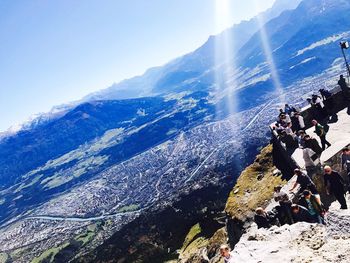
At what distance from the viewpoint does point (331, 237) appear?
47.2 feet

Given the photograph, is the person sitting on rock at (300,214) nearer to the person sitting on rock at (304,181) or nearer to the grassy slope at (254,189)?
the person sitting on rock at (304,181)

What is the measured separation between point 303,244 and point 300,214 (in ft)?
15.4

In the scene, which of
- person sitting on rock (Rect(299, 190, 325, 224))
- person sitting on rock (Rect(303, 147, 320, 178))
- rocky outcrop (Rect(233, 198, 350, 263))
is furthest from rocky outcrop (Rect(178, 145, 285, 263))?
rocky outcrop (Rect(233, 198, 350, 263))

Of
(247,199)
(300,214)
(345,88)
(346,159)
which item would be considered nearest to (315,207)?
(300,214)

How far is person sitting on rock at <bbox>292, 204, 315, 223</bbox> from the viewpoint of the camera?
61.2 ft

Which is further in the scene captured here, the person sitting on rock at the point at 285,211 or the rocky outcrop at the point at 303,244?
the person sitting on rock at the point at 285,211

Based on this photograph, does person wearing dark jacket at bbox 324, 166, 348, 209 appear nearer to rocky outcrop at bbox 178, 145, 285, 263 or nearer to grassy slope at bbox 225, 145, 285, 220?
rocky outcrop at bbox 178, 145, 285, 263

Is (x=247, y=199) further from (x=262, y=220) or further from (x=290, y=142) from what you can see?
(x=262, y=220)

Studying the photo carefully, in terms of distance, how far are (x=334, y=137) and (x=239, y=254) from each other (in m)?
20.6

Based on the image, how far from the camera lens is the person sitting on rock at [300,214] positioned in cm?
1866

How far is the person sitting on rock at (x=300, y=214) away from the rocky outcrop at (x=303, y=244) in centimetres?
188

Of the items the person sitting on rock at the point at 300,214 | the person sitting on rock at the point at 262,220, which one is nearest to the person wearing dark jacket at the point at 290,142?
the person sitting on rock at the point at 262,220

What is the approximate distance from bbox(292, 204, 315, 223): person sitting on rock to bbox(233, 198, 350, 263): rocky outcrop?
188cm

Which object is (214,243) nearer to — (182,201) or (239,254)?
(239,254)
